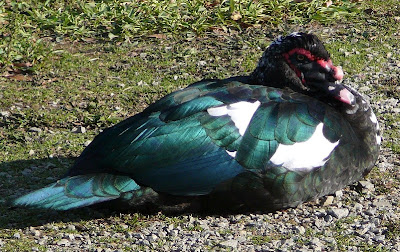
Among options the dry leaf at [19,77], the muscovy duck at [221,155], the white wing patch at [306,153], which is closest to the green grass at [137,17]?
the dry leaf at [19,77]

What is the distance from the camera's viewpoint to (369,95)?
731 cm

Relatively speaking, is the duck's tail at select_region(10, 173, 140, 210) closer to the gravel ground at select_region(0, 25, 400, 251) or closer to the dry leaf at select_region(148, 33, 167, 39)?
the gravel ground at select_region(0, 25, 400, 251)

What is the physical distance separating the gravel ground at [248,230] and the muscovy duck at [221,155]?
12 centimetres

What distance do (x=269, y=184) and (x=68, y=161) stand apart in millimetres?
1857

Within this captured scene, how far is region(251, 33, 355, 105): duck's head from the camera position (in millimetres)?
5590

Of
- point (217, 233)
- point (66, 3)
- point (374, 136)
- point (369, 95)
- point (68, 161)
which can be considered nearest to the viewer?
point (217, 233)

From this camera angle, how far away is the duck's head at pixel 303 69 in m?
5.59

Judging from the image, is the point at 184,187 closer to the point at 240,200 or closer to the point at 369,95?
the point at 240,200

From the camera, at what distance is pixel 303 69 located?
563cm

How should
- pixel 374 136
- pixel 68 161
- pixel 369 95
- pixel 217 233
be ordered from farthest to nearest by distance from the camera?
pixel 369 95, pixel 68 161, pixel 374 136, pixel 217 233

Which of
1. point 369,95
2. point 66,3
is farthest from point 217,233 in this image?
point 66,3

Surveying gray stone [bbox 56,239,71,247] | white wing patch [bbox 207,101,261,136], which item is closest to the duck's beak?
white wing patch [bbox 207,101,261,136]

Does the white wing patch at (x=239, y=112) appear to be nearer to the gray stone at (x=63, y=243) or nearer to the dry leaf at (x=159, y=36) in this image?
the gray stone at (x=63, y=243)

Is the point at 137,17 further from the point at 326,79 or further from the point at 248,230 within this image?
the point at 248,230
